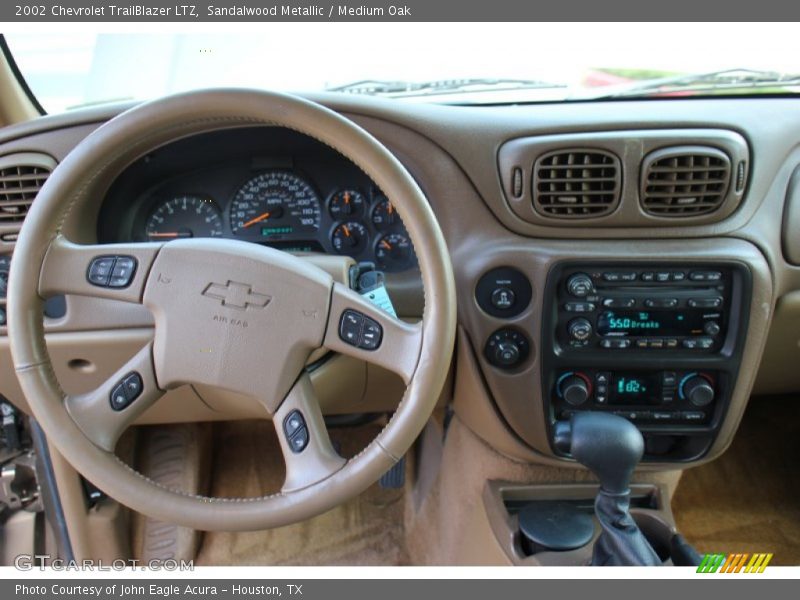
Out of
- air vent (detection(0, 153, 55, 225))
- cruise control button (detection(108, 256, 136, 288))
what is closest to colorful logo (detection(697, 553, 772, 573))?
cruise control button (detection(108, 256, 136, 288))

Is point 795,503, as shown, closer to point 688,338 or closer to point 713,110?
point 688,338

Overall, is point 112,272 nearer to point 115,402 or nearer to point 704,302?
point 115,402

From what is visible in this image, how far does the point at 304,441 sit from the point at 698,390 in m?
0.84

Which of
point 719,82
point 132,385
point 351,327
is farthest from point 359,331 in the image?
point 719,82

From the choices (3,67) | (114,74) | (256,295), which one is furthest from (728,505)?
(3,67)

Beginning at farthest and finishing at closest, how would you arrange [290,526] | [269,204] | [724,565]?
[290,526]
[269,204]
[724,565]

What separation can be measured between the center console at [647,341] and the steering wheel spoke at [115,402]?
768 mm

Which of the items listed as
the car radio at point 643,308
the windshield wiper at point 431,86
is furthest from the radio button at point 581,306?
the windshield wiper at point 431,86

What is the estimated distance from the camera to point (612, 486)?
3.72ft

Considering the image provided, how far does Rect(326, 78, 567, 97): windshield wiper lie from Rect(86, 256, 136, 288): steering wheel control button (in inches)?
27.2

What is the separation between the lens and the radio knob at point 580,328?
134 cm

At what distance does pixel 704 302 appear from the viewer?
1.32 metres

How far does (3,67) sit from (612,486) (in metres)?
1.52

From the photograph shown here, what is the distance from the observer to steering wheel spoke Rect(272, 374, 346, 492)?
102 centimetres
